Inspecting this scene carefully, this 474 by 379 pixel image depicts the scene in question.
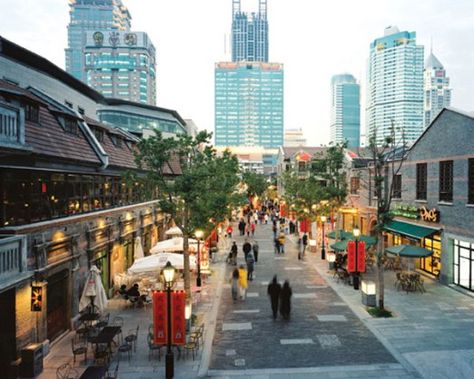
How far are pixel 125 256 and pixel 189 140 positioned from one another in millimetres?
8974

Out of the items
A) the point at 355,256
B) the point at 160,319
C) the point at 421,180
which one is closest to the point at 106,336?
the point at 160,319

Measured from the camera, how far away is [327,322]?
15.3 meters

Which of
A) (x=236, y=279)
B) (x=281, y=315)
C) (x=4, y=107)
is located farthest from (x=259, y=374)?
(x=4, y=107)

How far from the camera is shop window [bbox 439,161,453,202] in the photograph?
67.7ft

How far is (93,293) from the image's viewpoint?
14.8 meters

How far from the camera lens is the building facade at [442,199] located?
63.2ft

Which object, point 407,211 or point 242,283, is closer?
point 242,283

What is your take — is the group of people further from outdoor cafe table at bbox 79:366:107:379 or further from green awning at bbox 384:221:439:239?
green awning at bbox 384:221:439:239

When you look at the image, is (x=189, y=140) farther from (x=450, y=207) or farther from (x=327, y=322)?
(x=450, y=207)

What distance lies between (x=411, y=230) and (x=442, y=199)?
286 centimetres

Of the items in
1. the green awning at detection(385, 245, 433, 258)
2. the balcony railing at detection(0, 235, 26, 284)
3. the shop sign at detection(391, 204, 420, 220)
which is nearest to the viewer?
the balcony railing at detection(0, 235, 26, 284)

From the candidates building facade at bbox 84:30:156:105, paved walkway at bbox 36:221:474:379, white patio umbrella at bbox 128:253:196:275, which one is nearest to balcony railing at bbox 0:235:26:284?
paved walkway at bbox 36:221:474:379

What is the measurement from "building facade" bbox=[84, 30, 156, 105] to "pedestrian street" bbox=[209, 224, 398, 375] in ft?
548

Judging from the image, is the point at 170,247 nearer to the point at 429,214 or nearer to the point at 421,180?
the point at 429,214
